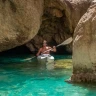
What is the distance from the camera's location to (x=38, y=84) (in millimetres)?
9414

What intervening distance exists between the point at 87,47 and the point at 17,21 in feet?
20.3

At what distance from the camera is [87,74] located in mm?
8516

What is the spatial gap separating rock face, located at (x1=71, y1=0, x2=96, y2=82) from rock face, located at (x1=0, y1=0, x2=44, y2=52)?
5.66 metres

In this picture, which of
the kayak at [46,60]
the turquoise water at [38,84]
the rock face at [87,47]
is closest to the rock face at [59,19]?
the kayak at [46,60]

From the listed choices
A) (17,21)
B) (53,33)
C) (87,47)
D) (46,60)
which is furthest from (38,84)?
(53,33)

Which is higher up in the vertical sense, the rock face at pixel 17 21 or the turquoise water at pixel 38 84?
the rock face at pixel 17 21

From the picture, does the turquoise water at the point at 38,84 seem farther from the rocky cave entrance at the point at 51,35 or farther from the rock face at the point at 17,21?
the rocky cave entrance at the point at 51,35

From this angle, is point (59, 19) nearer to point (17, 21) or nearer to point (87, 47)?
point (17, 21)

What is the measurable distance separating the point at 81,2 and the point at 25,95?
11.6 m

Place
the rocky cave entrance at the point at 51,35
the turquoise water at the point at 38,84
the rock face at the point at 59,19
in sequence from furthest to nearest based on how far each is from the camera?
1. the rocky cave entrance at the point at 51,35
2. the rock face at the point at 59,19
3. the turquoise water at the point at 38,84

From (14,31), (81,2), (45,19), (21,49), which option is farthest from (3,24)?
(21,49)

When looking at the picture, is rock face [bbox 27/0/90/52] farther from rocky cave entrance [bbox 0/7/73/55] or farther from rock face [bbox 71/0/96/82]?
rock face [bbox 71/0/96/82]

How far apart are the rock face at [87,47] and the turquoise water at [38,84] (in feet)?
1.45

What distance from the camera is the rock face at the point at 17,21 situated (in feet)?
43.7
